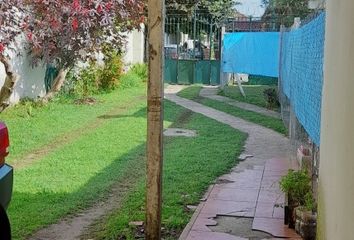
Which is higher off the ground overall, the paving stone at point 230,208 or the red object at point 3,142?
the red object at point 3,142

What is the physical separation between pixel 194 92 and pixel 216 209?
517 inches

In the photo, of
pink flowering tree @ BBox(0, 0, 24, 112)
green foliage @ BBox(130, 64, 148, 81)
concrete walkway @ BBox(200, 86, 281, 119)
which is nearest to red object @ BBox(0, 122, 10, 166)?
pink flowering tree @ BBox(0, 0, 24, 112)

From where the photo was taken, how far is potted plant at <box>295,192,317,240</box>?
4352mm

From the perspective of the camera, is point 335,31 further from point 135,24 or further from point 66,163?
point 135,24

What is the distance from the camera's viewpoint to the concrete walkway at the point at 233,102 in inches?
527

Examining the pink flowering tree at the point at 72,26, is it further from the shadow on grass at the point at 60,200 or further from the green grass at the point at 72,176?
the shadow on grass at the point at 60,200

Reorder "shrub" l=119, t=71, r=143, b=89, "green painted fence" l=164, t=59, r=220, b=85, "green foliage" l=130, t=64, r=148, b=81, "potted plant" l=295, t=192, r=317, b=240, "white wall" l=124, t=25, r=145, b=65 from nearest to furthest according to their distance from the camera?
"potted plant" l=295, t=192, r=317, b=240 → "shrub" l=119, t=71, r=143, b=89 → "green painted fence" l=164, t=59, r=220, b=85 → "green foliage" l=130, t=64, r=148, b=81 → "white wall" l=124, t=25, r=145, b=65

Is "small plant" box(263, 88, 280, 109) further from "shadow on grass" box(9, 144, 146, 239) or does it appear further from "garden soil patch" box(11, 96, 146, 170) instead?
"shadow on grass" box(9, 144, 146, 239)

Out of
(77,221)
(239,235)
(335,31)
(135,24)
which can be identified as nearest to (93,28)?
(135,24)

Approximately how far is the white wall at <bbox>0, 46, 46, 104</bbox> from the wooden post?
350 inches

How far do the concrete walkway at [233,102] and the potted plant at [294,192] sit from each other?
26.0 ft

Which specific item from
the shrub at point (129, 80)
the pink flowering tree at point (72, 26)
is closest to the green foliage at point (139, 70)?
the shrub at point (129, 80)

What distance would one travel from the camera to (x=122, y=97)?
53.5 ft

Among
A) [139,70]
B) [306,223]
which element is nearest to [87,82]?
[139,70]
